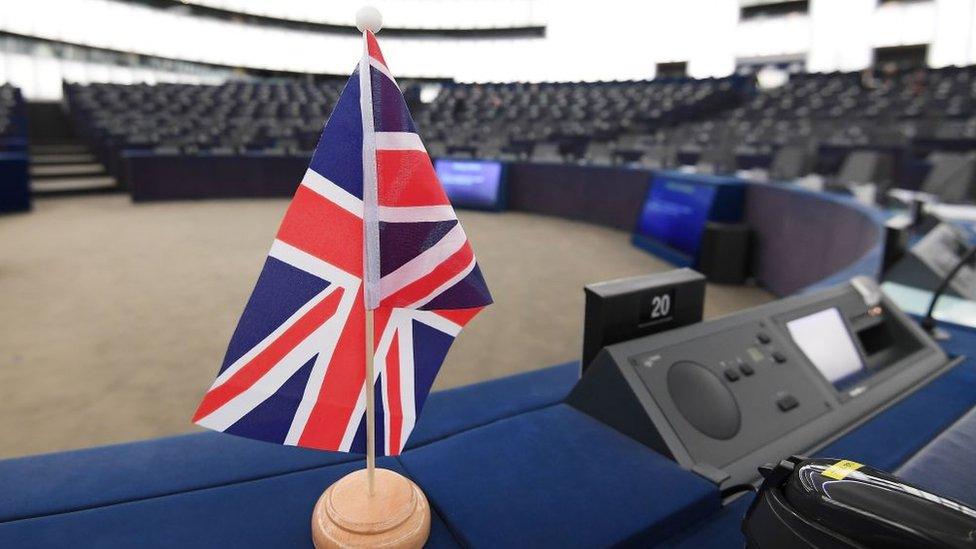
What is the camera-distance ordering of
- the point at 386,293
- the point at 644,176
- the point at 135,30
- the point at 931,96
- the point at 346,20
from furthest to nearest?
the point at 346,20
the point at 135,30
the point at 931,96
the point at 644,176
the point at 386,293

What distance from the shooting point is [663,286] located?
1110mm

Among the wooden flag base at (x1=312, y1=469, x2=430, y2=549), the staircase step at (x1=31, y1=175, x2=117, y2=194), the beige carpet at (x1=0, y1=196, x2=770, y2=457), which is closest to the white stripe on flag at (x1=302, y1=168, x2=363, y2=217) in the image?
the wooden flag base at (x1=312, y1=469, x2=430, y2=549)

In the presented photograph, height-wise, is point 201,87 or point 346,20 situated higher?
point 346,20

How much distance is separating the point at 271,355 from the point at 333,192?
206 millimetres

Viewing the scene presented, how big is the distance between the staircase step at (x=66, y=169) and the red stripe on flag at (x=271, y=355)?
11596 mm

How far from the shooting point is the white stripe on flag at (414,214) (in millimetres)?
677

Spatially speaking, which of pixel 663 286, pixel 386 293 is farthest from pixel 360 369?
pixel 663 286

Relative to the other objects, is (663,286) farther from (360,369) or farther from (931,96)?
(931,96)

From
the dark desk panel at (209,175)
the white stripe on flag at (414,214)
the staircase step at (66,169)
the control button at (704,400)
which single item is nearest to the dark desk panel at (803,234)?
the control button at (704,400)

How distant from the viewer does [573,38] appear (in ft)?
75.9

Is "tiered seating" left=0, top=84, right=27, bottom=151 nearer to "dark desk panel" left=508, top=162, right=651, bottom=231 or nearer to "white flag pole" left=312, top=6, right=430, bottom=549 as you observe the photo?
"dark desk panel" left=508, top=162, right=651, bottom=231

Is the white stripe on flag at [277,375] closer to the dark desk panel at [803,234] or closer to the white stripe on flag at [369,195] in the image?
the white stripe on flag at [369,195]

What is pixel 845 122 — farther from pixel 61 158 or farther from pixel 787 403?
pixel 61 158

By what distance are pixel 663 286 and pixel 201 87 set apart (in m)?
16.7
